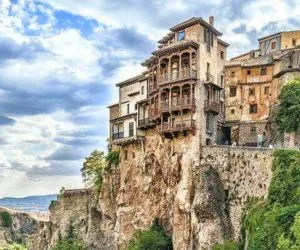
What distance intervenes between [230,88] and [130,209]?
17.4m

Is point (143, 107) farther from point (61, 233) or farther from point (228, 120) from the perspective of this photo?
point (61, 233)

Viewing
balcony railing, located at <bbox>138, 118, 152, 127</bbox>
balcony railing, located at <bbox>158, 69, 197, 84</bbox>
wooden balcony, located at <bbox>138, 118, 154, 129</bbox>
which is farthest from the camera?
balcony railing, located at <bbox>138, 118, 152, 127</bbox>

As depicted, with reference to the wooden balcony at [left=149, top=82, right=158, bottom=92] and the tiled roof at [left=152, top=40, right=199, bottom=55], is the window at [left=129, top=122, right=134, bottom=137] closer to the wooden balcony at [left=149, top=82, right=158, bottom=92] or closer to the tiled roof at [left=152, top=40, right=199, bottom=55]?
the wooden balcony at [left=149, top=82, right=158, bottom=92]

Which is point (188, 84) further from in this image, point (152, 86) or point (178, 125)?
point (152, 86)

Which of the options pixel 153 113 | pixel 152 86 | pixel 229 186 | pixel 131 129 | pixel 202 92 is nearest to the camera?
pixel 229 186

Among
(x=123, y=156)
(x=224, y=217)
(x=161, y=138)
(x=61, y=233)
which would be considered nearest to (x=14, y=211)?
(x=61, y=233)

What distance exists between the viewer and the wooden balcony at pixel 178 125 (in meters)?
63.3

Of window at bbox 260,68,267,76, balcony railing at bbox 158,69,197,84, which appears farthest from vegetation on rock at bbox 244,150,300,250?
window at bbox 260,68,267,76

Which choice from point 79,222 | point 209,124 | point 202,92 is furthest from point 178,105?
point 79,222

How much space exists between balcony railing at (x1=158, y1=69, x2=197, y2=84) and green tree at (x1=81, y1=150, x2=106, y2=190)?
16809 millimetres

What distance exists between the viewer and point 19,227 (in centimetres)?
11306

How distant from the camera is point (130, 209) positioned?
71625mm

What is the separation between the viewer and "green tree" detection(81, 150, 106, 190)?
260ft

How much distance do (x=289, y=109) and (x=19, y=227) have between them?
63668 mm
